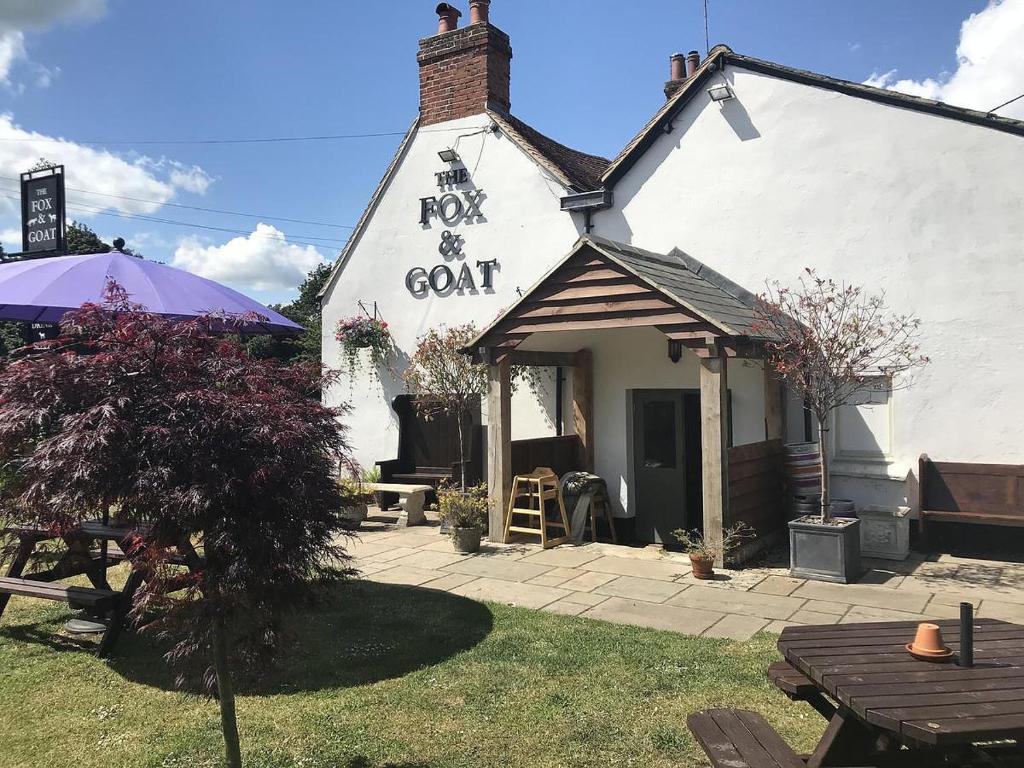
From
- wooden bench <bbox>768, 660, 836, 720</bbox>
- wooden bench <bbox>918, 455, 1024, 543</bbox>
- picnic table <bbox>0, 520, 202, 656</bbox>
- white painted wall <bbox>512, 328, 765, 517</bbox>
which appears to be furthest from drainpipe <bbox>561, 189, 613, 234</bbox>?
wooden bench <bbox>768, 660, 836, 720</bbox>

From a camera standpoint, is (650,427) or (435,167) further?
(435,167)

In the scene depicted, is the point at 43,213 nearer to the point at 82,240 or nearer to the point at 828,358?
the point at 828,358

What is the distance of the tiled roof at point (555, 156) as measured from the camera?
11188mm

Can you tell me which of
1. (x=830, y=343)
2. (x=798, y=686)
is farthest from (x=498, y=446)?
(x=798, y=686)

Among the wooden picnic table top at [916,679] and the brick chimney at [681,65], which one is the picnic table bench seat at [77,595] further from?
the brick chimney at [681,65]

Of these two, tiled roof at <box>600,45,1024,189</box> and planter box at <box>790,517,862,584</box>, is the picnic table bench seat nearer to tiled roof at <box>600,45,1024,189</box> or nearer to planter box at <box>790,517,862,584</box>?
planter box at <box>790,517,862,584</box>

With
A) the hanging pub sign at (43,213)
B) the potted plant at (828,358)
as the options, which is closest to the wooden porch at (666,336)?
the potted plant at (828,358)

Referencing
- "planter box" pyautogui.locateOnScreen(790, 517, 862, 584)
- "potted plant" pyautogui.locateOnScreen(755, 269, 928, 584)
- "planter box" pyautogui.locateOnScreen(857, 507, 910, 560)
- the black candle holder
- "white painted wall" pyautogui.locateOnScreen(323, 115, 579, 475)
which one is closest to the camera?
the black candle holder

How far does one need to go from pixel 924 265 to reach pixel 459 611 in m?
6.41

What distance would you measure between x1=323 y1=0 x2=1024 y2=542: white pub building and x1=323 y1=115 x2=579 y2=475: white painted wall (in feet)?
0.13

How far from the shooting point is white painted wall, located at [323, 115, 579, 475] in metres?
11.2

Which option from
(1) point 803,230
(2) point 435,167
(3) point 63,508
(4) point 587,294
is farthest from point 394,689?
(2) point 435,167

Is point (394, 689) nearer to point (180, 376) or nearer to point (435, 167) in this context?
point (180, 376)

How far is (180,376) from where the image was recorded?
3.30 m
